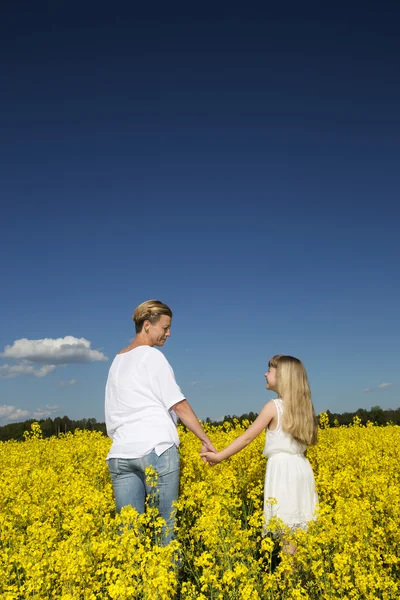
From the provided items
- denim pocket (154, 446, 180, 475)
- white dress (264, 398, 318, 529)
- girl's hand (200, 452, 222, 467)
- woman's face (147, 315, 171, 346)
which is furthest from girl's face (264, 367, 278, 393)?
Result: denim pocket (154, 446, 180, 475)

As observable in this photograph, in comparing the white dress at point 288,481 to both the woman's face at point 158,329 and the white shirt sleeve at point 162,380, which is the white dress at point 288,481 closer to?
the white shirt sleeve at point 162,380

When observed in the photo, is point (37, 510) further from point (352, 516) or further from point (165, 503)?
point (352, 516)

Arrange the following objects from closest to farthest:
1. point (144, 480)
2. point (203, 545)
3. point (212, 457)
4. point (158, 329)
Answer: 1. point (144, 480)
2. point (158, 329)
3. point (212, 457)
4. point (203, 545)

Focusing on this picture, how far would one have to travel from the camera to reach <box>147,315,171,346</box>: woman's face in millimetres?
4270

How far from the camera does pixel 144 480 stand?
4.18 metres

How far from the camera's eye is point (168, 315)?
14.2 ft

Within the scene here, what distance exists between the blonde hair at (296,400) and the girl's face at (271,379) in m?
0.06

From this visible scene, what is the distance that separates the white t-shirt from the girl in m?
0.85

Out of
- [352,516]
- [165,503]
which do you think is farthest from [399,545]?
[165,503]

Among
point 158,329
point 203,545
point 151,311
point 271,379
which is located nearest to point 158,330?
point 158,329

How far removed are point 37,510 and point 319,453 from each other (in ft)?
12.0

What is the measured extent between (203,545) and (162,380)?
2.01 metres

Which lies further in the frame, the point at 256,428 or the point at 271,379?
the point at 271,379

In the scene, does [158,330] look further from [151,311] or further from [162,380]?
[162,380]
